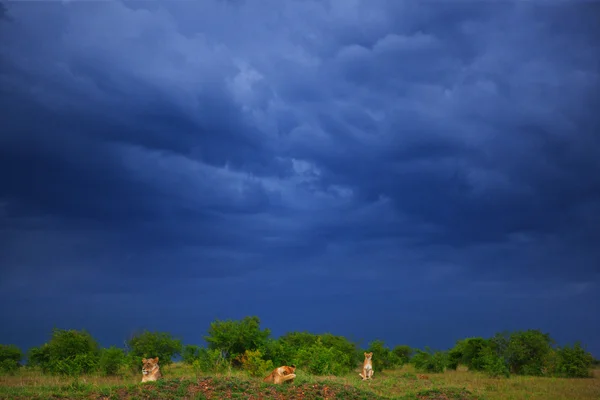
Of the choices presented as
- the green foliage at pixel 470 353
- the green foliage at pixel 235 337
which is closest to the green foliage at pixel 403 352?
the green foliage at pixel 470 353

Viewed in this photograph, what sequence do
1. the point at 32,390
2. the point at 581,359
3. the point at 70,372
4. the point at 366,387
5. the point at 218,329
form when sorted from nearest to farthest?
the point at 32,390 < the point at 366,387 < the point at 70,372 < the point at 218,329 < the point at 581,359

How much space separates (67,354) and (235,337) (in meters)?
8.90

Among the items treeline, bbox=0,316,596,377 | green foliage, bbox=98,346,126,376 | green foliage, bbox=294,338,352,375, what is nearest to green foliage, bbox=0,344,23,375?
treeline, bbox=0,316,596,377

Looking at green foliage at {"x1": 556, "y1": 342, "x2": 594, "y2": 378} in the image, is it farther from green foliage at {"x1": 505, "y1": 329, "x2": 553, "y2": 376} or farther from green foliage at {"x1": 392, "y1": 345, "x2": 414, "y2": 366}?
green foliage at {"x1": 392, "y1": 345, "x2": 414, "y2": 366}

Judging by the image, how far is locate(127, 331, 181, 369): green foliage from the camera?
29.5 metres

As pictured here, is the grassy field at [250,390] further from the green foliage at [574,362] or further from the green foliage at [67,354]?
the green foliage at [574,362]

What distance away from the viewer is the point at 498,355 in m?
35.5

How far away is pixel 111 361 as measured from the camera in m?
27.1

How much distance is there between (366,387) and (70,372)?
47.6ft

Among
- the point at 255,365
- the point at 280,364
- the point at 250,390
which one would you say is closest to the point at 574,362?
the point at 280,364

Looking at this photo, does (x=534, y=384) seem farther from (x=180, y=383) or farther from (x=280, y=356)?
(x=180, y=383)

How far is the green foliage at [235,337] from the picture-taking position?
100 ft

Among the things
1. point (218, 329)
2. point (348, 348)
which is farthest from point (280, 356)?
point (348, 348)

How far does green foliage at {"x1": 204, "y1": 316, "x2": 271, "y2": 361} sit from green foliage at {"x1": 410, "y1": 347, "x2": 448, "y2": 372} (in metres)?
13.0
